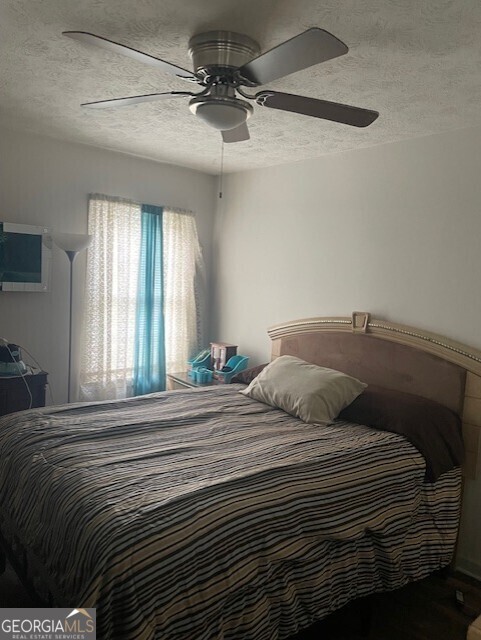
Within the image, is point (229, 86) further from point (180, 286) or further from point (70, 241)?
point (180, 286)

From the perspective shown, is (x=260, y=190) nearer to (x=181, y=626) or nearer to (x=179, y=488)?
(x=179, y=488)

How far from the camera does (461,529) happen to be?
2732 mm

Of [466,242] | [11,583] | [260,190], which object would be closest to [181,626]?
[11,583]

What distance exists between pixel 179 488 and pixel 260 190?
9.31 feet

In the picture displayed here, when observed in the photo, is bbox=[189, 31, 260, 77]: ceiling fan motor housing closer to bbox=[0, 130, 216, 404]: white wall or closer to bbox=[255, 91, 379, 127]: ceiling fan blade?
bbox=[255, 91, 379, 127]: ceiling fan blade

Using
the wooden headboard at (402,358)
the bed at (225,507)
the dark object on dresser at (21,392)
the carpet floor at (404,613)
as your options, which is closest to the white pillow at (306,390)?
the bed at (225,507)

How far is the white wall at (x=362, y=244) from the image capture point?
2729mm

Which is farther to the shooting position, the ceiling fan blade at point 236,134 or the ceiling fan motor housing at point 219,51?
the ceiling fan blade at point 236,134

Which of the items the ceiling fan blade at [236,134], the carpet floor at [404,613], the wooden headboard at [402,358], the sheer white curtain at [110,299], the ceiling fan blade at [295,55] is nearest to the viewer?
the ceiling fan blade at [295,55]

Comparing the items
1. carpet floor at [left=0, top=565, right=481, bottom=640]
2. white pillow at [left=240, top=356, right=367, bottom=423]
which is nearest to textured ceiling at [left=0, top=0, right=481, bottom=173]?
white pillow at [left=240, top=356, right=367, bottom=423]

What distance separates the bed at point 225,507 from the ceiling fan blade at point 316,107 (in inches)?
56.3

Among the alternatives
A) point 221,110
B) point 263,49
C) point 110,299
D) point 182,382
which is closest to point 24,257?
point 110,299

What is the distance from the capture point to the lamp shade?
321 centimetres

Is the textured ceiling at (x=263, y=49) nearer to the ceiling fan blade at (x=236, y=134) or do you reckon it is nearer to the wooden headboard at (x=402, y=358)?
the ceiling fan blade at (x=236, y=134)
